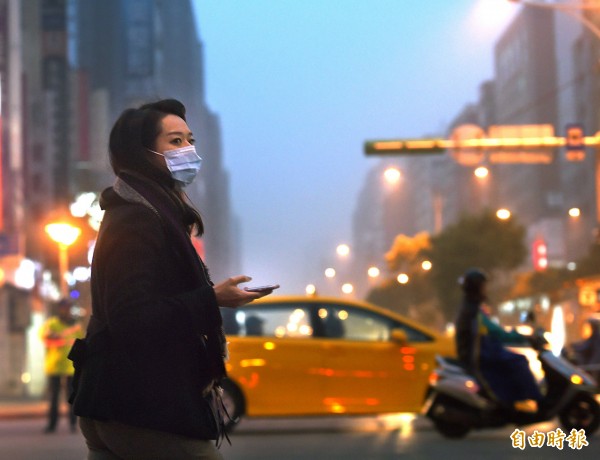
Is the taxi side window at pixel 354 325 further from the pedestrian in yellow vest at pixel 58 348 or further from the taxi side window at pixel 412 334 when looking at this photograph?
the pedestrian in yellow vest at pixel 58 348

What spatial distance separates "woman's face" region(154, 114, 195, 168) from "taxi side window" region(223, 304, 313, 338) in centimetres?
1160

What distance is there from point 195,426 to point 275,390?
11.6 metres

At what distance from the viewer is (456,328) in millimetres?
12711

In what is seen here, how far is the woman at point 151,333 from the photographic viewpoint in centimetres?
329

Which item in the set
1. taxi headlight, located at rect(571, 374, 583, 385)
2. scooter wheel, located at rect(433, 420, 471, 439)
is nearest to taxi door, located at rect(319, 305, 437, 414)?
scooter wheel, located at rect(433, 420, 471, 439)

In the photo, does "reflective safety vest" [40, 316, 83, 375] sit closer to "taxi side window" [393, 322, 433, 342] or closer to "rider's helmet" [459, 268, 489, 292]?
"taxi side window" [393, 322, 433, 342]

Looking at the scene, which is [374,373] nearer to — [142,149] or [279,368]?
[279,368]

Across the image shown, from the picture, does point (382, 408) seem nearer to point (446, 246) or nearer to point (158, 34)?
point (446, 246)

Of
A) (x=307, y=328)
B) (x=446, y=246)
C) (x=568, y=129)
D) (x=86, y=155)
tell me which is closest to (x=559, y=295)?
(x=446, y=246)

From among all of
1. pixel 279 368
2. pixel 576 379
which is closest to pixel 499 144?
pixel 279 368

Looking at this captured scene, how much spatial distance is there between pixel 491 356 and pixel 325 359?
115 inches

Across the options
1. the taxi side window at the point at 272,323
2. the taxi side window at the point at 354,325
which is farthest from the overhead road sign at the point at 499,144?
the taxi side window at the point at 272,323

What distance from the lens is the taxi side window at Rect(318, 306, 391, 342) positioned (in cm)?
1528

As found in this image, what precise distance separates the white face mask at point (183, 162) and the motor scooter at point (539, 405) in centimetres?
927
